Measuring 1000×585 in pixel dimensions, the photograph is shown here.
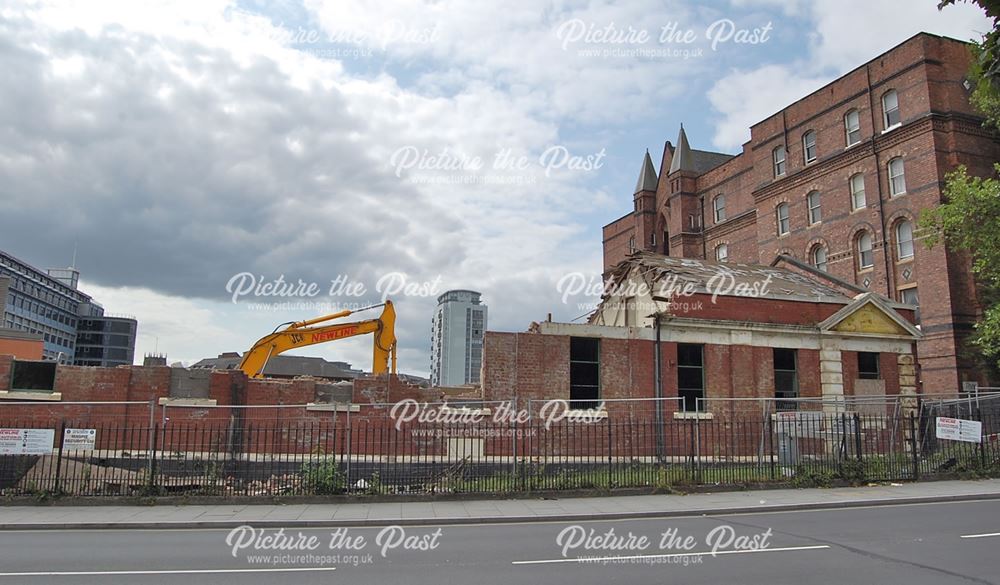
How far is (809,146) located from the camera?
41.5 m

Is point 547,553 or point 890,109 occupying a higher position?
point 890,109

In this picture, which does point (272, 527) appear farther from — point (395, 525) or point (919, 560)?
point (919, 560)

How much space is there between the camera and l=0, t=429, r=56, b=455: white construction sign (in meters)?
14.7

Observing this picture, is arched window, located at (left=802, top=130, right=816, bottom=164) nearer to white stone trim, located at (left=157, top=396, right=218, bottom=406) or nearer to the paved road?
the paved road

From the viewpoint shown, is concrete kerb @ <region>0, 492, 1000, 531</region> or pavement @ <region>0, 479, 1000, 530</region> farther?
pavement @ <region>0, 479, 1000, 530</region>

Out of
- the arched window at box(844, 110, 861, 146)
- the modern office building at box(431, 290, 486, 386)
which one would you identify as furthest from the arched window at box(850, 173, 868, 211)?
the modern office building at box(431, 290, 486, 386)

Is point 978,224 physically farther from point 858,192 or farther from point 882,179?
point 858,192

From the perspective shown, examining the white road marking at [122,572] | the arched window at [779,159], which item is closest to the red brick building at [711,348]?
the white road marking at [122,572]

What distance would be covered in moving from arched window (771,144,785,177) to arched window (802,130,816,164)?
182 cm

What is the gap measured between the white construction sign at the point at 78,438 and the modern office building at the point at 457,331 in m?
59.7

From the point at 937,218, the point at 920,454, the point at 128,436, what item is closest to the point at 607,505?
the point at 920,454

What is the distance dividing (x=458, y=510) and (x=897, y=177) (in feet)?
103

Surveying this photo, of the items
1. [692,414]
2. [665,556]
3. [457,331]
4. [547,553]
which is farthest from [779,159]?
[457,331]

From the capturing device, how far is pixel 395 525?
12.9 m
